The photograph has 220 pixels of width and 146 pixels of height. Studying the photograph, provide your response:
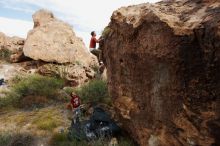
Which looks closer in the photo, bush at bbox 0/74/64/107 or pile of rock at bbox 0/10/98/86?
bush at bbox 0/74/64/107

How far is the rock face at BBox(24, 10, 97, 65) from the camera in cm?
2289

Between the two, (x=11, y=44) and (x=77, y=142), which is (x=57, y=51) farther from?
(x=77, y=142)

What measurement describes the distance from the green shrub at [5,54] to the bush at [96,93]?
379 inches

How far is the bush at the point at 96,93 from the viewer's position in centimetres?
1584

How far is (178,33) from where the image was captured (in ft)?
24.0

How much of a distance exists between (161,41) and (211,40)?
165 cm

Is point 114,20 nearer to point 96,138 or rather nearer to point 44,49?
point 96,138

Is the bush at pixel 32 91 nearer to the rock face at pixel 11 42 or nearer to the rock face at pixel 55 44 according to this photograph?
the rock face at pixel 55 44

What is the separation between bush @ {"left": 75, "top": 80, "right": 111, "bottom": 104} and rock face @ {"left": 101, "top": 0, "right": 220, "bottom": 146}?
16.5 feet

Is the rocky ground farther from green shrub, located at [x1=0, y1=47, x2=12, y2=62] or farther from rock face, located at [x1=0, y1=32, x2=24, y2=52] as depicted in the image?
rock face, located at [x1=0, y1=32, x2=24, y2=52]

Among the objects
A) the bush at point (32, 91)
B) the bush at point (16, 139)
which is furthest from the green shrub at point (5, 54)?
the bush at point (16, 139)

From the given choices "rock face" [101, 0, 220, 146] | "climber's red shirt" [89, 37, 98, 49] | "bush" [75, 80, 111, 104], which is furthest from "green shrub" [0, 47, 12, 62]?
"rock face" [101, 0, 220, 146]

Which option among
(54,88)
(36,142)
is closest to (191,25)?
(36,142)

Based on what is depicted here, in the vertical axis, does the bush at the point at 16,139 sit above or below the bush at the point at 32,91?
below
